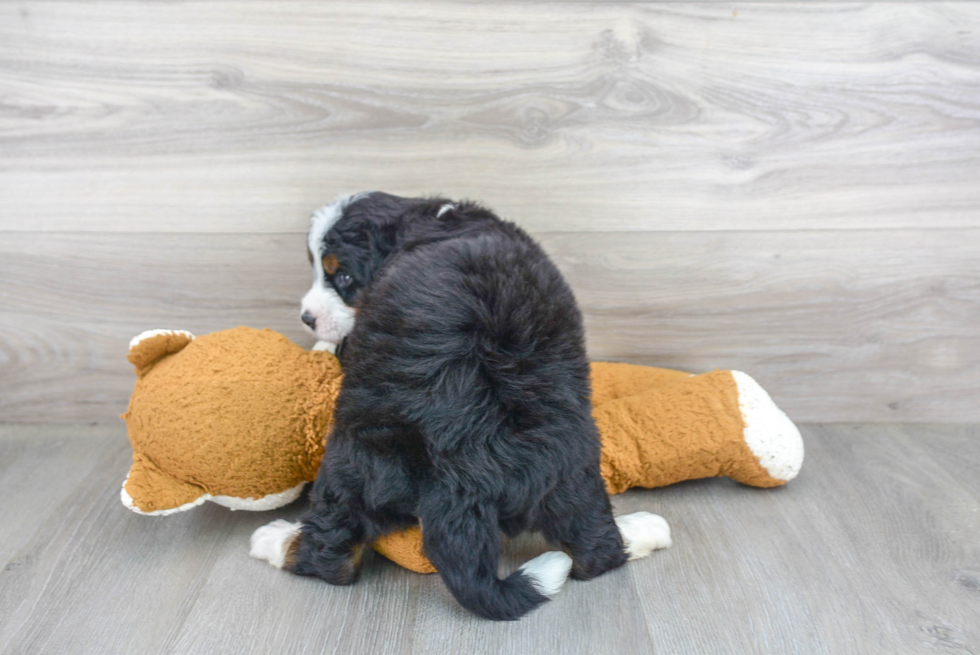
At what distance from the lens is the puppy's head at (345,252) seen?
3.88 feet

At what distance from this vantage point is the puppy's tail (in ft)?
3.06

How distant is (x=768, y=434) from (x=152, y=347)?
112cm

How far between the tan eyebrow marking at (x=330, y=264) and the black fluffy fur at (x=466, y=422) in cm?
22

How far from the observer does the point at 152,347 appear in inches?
46.9

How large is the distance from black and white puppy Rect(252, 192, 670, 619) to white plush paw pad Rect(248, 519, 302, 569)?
0.03 meters

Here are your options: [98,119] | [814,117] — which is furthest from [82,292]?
[814,117]

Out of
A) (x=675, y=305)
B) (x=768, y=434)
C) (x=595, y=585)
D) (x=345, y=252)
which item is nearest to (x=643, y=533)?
(x=595, y=585)

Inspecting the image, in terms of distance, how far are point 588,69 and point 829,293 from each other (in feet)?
2.37

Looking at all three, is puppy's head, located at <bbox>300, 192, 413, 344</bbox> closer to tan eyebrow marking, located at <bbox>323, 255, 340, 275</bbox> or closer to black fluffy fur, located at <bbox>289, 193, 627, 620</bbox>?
tan eyebrow marking, located at <bbox>323, 255, 340, 275</bbox>

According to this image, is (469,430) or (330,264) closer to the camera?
(469,430)

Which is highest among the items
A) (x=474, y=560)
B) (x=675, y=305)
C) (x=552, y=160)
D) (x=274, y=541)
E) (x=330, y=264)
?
(x=552, y=160)

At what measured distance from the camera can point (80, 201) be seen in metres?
1.46

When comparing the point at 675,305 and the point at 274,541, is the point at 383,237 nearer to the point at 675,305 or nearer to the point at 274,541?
the point at 274,541

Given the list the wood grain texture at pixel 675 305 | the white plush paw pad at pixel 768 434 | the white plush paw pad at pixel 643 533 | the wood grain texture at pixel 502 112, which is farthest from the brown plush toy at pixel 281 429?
the wood grain texture at pixel 502 112
